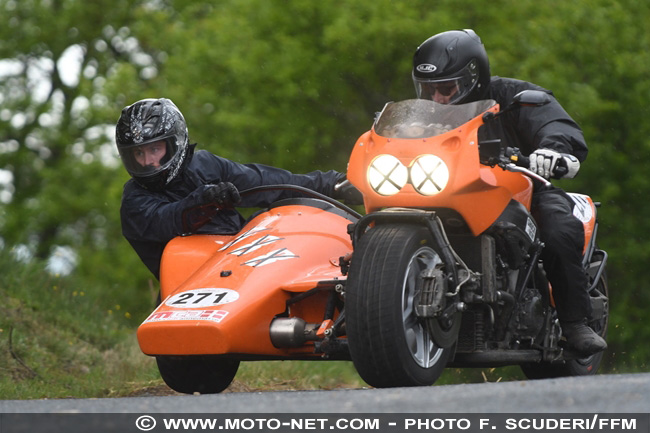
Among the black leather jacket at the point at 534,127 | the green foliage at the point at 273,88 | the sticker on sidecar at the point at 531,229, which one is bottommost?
the green foliage at the point at 273,88

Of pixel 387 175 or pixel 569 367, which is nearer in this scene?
pixel 387 175

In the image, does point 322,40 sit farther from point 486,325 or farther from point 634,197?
point 486,325

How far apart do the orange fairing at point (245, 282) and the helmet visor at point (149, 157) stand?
1.56 feet

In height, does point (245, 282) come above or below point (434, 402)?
below

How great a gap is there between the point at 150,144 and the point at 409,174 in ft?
6.99

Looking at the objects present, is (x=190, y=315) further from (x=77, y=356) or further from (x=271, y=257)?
(x=77, y=356)

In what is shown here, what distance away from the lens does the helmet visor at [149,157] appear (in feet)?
22.6

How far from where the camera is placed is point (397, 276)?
4.96 metres

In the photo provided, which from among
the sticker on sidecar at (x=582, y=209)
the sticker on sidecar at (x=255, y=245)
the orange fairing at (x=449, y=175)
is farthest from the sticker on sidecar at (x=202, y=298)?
the sticker on sidecar at (x=582, y=209)

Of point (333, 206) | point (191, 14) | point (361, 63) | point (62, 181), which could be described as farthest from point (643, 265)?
point (62, 181)

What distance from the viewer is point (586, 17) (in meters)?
15.6
